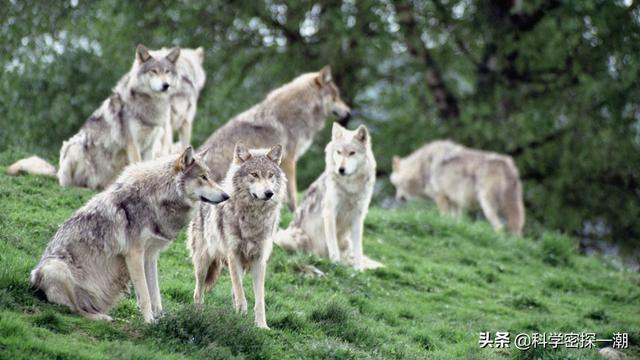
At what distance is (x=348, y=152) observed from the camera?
1262 cm

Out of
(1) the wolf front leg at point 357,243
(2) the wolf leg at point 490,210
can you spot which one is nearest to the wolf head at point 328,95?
(1) the wolf front leg at point 357,243

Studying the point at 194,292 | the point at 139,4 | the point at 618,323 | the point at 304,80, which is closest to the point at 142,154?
the point at 304,80

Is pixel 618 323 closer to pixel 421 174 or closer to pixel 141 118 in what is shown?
pixel 141 118

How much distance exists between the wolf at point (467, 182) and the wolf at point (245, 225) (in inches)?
323

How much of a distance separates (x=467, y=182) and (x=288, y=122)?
18.5 ft

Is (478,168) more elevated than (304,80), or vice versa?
(304,80)

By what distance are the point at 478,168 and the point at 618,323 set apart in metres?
6.71

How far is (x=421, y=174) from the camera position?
798 inches

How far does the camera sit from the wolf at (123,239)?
8.22 m

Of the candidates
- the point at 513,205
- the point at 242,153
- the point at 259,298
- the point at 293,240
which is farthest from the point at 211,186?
the point at 513,205

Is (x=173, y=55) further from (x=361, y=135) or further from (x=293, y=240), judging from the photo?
(x=293, y=240)

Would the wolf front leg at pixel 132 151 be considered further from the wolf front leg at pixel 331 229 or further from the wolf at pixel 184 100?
the wolf front leg at pixel 331 229

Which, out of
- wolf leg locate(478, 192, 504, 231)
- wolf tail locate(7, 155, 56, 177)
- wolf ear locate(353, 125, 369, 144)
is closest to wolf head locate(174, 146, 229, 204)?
wolf ear locate(353, 125, 369, 144)

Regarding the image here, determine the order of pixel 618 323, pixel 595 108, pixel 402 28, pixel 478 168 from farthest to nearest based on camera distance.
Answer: pixel 402 28
pixel 595 108
pixel 478 168
pixel 618 323
